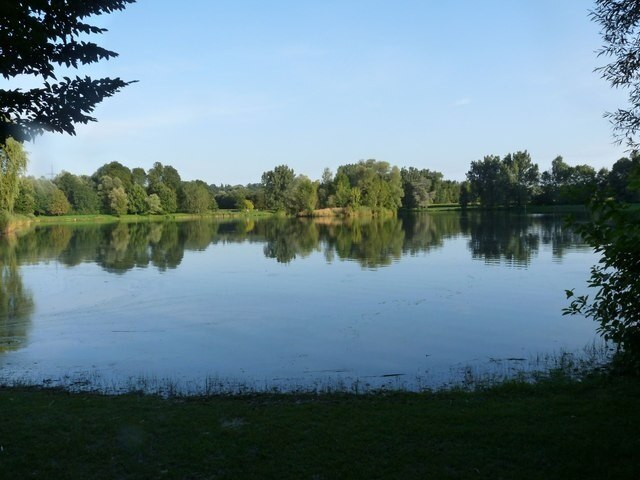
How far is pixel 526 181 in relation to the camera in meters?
117

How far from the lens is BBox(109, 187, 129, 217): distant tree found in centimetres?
10100

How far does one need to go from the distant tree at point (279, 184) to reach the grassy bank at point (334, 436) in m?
111

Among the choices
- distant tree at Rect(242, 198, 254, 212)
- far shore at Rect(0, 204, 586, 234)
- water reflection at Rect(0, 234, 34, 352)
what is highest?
→ distant tree at Rect(242, 198, 254, 212)

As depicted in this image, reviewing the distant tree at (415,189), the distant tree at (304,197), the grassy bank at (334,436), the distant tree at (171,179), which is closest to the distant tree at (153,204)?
the distant tree at (171,179)

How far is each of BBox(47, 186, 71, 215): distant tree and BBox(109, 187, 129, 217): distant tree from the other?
779 centimetres

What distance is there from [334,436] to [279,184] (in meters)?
116

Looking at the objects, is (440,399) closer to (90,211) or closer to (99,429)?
(99,429)

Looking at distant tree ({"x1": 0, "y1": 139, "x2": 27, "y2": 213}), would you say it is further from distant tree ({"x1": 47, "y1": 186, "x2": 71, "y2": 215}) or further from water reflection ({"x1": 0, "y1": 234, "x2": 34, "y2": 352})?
distant tree ({"x1": 47, "y1": 186, "x2": 71, "y2": 215})

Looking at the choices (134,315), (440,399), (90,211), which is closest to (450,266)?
(134,315)

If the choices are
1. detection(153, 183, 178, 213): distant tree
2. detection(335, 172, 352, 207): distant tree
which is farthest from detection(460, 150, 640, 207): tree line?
detection(153, 183, 178, 213): distant tree

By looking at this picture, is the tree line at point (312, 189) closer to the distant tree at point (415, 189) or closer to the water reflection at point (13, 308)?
the distant tree at point (415, 189)

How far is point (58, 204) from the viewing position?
9519 centimetres

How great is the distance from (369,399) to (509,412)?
80.8 inches

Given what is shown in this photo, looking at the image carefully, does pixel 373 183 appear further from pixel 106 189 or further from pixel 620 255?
pixel 620 255
